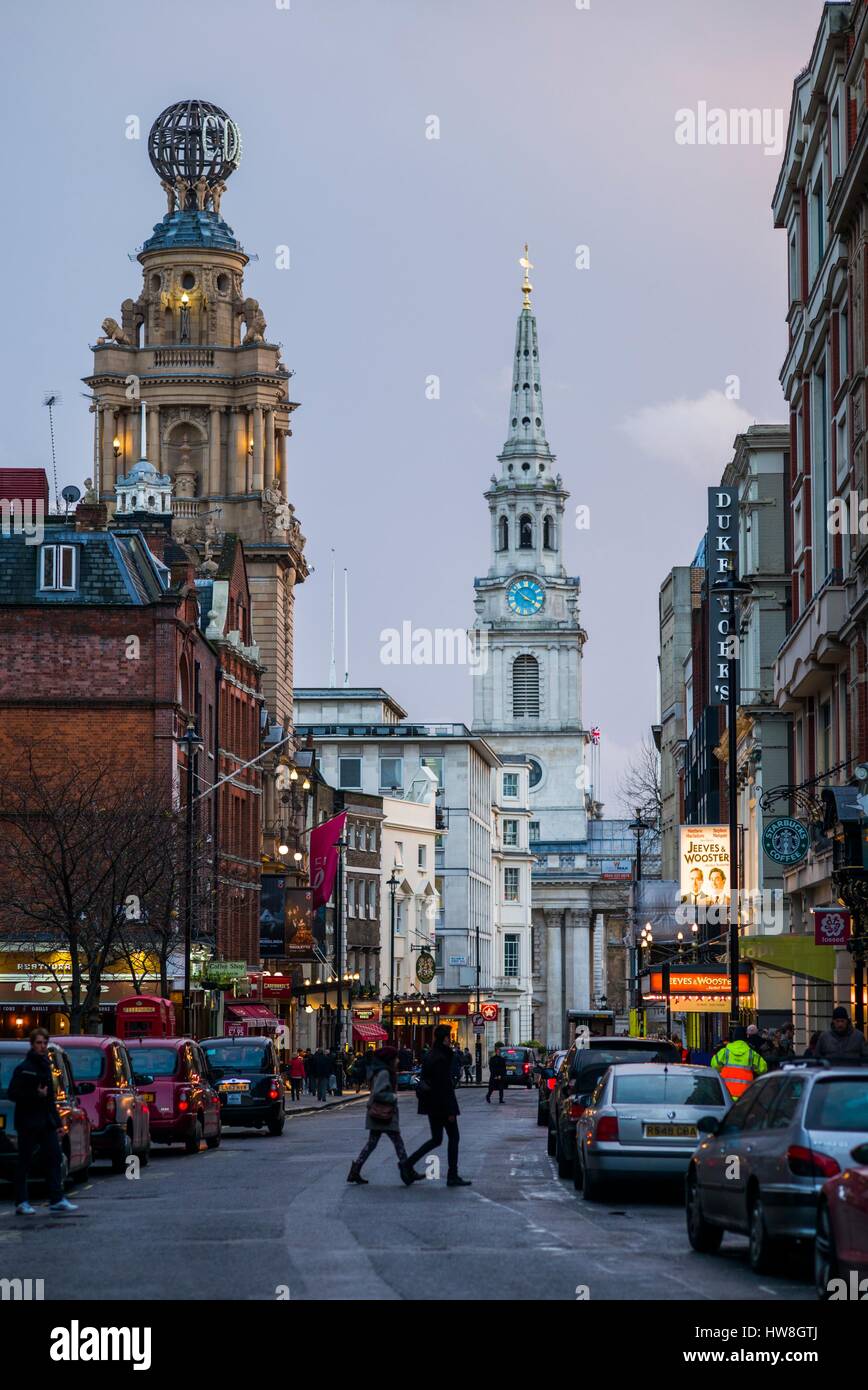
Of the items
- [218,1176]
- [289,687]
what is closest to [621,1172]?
[218,1176]

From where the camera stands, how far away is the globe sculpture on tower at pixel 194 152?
97062mm

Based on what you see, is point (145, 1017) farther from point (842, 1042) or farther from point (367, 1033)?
point (367, 1033)

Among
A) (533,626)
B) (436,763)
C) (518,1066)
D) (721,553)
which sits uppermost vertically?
(533,626)

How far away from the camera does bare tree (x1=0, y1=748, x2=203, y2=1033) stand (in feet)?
166

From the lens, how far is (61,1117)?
24531 mm

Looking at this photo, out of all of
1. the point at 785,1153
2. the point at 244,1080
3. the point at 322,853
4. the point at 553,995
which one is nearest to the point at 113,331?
the point at 322,853

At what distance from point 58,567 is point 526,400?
416ft

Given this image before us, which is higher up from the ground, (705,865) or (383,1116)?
(705,865)

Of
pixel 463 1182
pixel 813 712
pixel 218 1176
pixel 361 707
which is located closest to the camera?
pixel 463 1182

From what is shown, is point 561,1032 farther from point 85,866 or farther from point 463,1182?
point 463,1182

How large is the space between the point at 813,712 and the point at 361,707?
318 feet

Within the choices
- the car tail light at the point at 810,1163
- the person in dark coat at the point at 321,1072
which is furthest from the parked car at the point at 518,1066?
the car tail light at the point at 810,1163

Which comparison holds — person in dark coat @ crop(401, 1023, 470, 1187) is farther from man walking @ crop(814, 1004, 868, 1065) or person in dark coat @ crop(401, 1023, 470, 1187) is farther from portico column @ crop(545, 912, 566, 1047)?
portico column @ crop(545, 912, 566, 1047)
